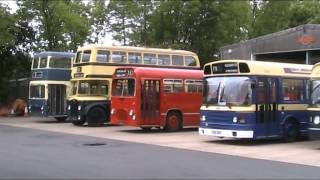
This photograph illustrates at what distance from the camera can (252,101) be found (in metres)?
19.1

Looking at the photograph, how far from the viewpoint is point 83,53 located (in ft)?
96.8

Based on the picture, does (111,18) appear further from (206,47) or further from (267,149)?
(267,149)

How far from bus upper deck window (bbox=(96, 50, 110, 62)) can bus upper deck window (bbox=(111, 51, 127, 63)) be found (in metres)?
0.30

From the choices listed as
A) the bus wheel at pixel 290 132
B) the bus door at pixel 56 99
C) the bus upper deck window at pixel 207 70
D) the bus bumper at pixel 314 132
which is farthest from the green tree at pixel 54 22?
the bus bumper at pixel 314 132

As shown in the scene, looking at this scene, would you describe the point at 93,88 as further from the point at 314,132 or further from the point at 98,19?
the point at 98,19

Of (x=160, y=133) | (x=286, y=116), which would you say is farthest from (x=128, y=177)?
(x=160, y=133)

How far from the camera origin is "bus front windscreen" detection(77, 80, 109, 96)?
29.3m

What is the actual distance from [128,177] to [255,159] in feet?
16.4

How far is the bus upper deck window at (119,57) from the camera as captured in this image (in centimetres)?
2931

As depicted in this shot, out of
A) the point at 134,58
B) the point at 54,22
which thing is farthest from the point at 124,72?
the point at 54,22

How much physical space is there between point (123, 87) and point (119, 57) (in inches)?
167

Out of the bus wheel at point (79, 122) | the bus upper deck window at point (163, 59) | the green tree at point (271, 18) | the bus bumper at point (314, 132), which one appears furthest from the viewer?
the green tree at point (271, 18)

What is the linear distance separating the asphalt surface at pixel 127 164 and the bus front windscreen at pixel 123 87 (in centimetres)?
602

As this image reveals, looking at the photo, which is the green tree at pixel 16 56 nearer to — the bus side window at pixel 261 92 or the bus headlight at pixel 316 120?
the bus side window at pixel 261 92
